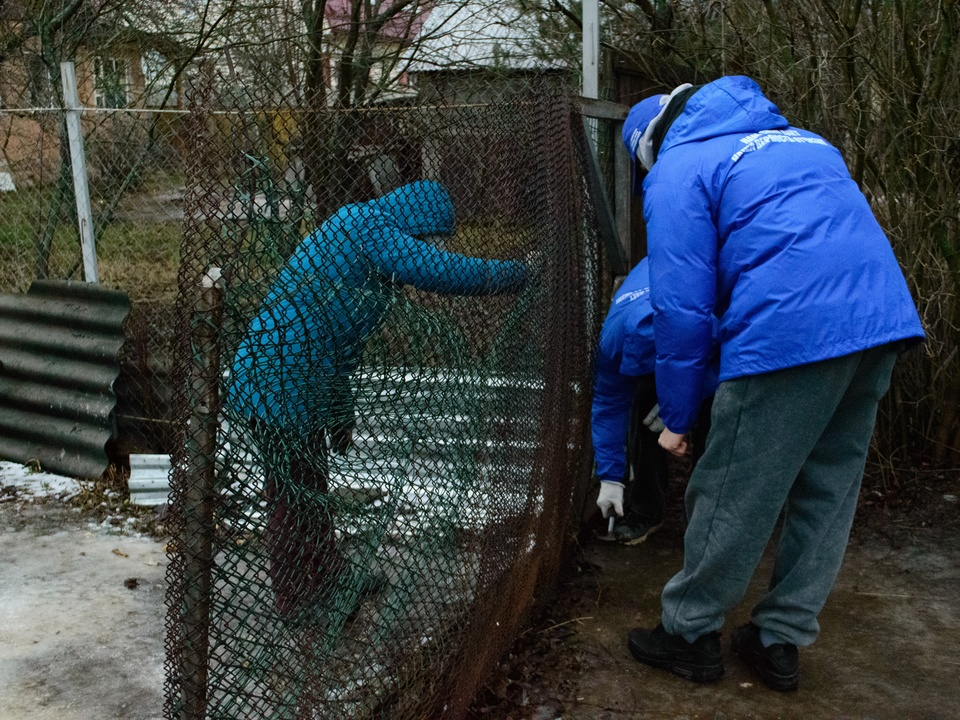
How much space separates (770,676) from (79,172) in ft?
13.7

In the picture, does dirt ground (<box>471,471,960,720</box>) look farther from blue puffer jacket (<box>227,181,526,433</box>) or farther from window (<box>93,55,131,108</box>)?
window (<box>93,55,131,108</box>)

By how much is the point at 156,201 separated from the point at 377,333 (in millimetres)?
3747

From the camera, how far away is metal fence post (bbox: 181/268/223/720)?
70.4 inches

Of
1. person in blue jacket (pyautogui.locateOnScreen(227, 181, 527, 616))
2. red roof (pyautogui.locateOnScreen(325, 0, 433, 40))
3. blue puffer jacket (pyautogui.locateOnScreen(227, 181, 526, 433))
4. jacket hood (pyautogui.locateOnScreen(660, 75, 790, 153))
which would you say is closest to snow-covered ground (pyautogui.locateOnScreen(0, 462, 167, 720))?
person in blue jacket (pyautogui.locateOnScreen(227, 181, 527, 616))

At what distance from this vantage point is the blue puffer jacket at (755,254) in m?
2.60

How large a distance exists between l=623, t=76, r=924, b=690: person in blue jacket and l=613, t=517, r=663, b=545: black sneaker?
1082 mm

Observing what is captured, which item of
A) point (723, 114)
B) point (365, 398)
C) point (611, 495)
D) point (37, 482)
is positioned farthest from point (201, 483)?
point (37, 482)

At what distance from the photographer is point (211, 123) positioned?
5.91ft

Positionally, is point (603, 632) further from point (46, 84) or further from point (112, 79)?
point (112, 79)

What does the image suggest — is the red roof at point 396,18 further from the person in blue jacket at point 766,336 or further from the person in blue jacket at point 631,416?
the person in blue jacket at point 766,336

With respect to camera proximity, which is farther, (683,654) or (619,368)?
(619,368)

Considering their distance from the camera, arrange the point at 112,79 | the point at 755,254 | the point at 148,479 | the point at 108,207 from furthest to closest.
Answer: the point at 112,79 → the point at 108,207 → the point at 148,479 → the point at 755,254

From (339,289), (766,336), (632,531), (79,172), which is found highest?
(79,172)

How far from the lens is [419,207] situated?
2.53 meters
